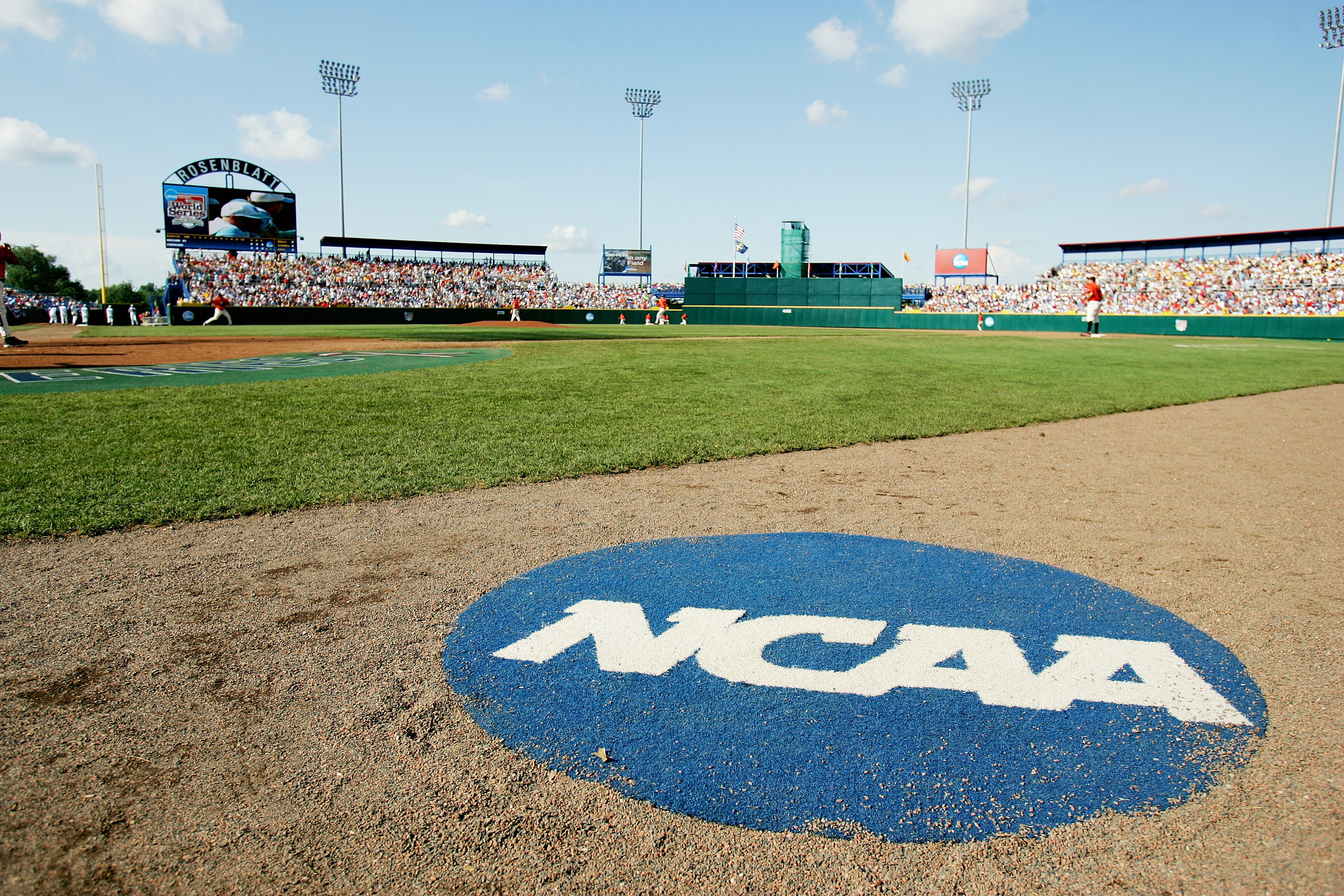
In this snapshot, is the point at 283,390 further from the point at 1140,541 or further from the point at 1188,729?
the point at 1188,729

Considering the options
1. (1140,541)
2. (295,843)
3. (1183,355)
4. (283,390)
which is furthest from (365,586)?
(1183,355)

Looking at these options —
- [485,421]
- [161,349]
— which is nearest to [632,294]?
[161,349]

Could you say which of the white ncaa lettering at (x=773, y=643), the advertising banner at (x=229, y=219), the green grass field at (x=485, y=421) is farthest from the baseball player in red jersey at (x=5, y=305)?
the advertising banner at (x=229, y=219)

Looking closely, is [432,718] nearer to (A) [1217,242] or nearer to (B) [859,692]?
(B) [859,692]

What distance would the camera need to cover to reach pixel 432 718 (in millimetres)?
2291

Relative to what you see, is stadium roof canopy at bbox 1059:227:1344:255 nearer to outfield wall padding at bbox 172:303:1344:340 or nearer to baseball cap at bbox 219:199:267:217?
outfield wall padding at bbox 172:303:1344:340

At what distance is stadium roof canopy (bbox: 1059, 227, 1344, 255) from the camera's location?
43.9 metres

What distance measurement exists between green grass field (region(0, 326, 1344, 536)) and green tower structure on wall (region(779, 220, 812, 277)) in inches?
2029

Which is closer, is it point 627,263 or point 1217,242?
point 1217,242

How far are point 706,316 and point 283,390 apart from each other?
50761mm

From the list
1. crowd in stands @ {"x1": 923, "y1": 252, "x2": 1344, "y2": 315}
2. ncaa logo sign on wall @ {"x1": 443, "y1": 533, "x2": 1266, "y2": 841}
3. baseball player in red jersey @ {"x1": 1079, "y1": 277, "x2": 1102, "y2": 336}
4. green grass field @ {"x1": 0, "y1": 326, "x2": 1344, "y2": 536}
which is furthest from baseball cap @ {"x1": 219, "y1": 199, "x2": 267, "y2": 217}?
ncaa logo sign on wall @ {"x1": 443, "y1": 533, "x2": 1266, "y2": 841}

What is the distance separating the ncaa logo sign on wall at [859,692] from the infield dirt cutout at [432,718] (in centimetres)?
9

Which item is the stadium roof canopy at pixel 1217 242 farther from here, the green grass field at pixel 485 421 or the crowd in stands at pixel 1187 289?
the green grass field at pixel 485 421

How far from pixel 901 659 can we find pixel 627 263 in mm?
67491
